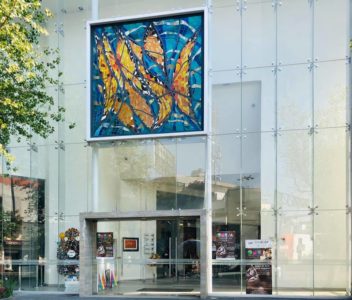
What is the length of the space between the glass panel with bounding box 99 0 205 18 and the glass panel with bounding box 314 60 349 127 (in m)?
4.61

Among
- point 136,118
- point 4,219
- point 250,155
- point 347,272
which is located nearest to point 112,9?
point 136,118

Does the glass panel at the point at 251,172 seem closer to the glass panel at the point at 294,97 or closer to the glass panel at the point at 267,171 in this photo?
the glass panel at the point at 267,171

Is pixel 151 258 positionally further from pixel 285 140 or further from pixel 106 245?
pixel 285 140

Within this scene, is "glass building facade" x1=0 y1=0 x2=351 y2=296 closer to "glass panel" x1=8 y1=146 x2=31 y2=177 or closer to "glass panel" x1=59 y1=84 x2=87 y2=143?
"glass panel" x1=59 y1=84 x2=87 y2=143

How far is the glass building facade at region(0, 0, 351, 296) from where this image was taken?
59.3ft

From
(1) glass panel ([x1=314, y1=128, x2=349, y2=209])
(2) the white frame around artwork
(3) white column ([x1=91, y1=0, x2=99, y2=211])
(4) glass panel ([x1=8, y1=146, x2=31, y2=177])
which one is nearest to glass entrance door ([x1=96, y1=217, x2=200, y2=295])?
(3) white column ([x1=91, y1=0, x2=99, y2=211])

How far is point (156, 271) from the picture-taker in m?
19.4

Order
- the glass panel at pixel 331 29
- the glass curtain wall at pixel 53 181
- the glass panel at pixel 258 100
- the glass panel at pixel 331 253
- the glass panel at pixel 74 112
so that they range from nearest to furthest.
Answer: the glass panel at pixel 331 253 < the glass panel at pixel 331 29 < the glass panel at pixel 258 100 < the glass curtain wall at pixel 53 181 < the glass panel at pixel 74 112

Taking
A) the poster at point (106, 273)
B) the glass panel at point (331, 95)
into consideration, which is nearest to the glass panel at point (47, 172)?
the poster at point (106, 273)

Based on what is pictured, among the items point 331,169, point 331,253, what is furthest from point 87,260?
point 331,169

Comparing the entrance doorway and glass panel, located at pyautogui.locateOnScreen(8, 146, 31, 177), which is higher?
glass panel, located at pyautogui.locateOnScreen(8, 146, 31, 177)

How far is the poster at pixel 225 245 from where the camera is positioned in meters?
18.5

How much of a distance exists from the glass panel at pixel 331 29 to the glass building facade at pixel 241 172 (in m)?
0.03

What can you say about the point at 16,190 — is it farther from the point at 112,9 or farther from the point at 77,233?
the point at 112,9
